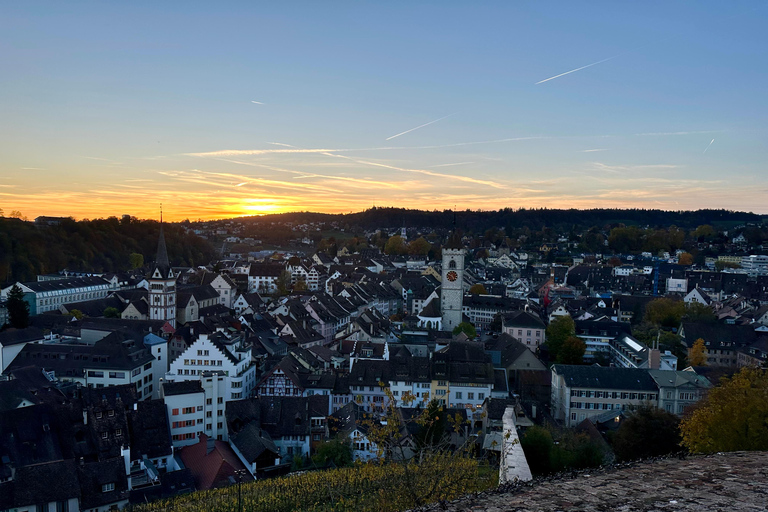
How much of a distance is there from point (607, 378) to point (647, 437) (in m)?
10.5

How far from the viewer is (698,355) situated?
4281 cm

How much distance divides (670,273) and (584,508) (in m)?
95.1

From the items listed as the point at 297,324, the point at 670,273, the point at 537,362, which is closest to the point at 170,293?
the point at 297,324

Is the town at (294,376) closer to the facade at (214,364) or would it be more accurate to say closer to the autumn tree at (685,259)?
the facade at (214,364)

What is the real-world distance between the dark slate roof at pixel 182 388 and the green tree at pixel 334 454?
705 centimetres

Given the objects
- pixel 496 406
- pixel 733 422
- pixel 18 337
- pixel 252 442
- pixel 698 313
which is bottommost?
pixel 252 442

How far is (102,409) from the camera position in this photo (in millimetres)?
26203

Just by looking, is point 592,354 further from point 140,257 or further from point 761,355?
point 140,257

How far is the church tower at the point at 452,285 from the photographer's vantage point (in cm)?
5372

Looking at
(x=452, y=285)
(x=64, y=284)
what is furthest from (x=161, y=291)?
(x=452, y=285)

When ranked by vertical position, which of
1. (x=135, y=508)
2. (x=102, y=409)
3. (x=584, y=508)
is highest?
(x=584, y=508)

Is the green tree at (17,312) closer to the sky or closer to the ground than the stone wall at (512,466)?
closer to the ground

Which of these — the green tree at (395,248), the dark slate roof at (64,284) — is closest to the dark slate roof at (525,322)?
the dark slate roof at (64,284)

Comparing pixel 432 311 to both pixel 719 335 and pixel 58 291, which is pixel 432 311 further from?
pixel 58 291
